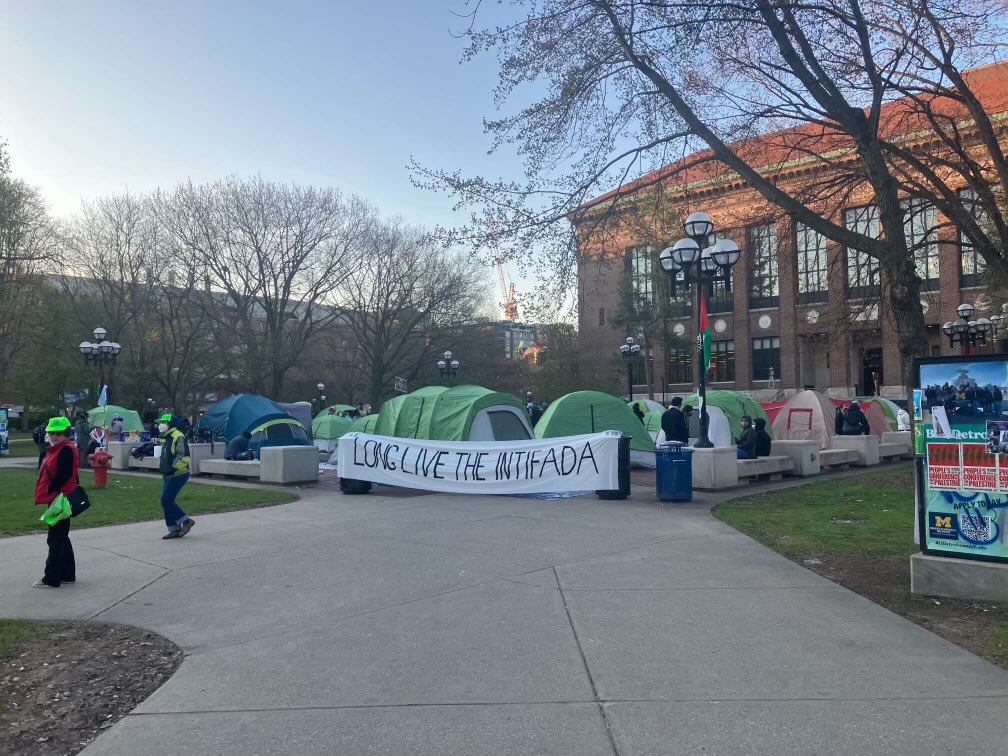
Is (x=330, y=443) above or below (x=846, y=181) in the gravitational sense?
below

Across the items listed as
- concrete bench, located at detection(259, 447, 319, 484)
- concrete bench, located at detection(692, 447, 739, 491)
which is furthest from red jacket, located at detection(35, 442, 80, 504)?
concrete bench, located at detection(692, 447, 739, 491)

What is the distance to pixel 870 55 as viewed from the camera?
541 inches

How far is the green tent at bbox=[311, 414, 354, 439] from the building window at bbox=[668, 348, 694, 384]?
31727 millimetres

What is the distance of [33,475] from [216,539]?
48.2 ft

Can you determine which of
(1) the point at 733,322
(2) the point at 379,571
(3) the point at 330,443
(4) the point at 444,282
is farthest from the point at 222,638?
(1) the point at 733,322

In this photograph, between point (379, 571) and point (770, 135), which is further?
point (770, 135)

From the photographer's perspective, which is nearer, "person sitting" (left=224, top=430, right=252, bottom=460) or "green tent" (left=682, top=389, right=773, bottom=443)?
"person sitting" (left=224, top=430, right=252, bottom=460)

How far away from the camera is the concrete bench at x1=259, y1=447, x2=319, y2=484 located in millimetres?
17672

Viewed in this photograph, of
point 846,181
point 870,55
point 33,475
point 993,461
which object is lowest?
point 33,475

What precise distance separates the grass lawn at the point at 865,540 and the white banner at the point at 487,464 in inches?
97.5

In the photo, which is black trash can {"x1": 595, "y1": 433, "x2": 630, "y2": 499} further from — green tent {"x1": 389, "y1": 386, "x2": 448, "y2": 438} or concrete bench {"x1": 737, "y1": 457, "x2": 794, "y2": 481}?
green tent {"x1": 389, "y1": 386, "x2": 448, "y2": 438}

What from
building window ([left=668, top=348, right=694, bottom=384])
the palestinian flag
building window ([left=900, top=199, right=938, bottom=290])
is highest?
building window ([left=900, top=199, right=938, bottom=290])

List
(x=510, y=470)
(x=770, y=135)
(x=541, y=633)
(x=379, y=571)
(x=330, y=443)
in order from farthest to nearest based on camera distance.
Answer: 1. (x=330, y=443)
2. (x=770, y=135)
3. (x=510, y=470)
4. (x=379, y=571)
5. (x=541, y=633)

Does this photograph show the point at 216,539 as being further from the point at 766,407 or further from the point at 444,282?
the point at 444,282
